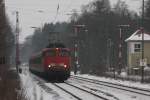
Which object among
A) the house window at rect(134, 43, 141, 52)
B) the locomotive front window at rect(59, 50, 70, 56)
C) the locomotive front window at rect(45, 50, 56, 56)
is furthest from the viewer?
the house window at rect(134, 43, 141, 52)

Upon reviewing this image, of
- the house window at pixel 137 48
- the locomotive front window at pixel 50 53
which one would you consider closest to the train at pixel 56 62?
the locomotive front window at pixel 50 53

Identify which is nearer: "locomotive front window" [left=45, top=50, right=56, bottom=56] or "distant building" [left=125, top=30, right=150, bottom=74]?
"locomotive front window" [left=45, top=50, right=56, bottom=56]

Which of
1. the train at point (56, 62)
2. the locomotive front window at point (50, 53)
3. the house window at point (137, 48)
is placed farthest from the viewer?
the house window at point (137, 48)

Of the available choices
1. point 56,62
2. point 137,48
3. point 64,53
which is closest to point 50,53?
point 64,53

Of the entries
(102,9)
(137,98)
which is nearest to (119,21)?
(102,9)

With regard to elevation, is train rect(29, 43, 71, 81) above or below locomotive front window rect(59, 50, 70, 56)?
below

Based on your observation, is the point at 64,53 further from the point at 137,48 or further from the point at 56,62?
the point at 137,48

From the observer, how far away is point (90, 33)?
12244 cm

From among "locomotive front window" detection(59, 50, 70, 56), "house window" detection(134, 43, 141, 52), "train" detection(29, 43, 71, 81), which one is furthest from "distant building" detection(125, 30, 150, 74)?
"train" detection(29, 43, 71, 81)

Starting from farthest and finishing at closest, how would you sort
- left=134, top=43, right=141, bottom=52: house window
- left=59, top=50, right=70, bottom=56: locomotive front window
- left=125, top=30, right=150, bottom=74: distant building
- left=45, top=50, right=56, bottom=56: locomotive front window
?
left=134, top=43, right=141, bottom=52: house window
left=125, top=30, right=150, bottom=74: distant building
left=45, top=50, right=56, bottom=56: locomotive front window
left=59, top=50, right=70, bottom=56: locomotive front window

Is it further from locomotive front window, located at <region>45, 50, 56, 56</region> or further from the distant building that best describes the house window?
locomotive front window, located at <region>45, 50, 56, 56</region>

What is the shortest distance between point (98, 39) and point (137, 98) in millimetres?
95165

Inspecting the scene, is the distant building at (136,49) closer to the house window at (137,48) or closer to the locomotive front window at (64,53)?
the house window at (137,48)

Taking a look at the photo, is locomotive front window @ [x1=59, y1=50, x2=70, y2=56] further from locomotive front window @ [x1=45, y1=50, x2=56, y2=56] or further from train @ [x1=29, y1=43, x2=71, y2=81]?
locomotive front window @ [x1=45, y1=50, x2=56, y2=56]
